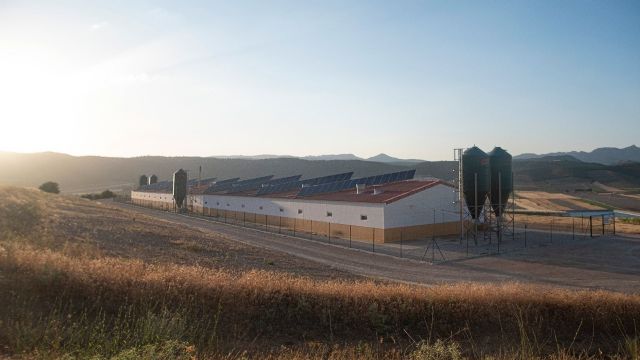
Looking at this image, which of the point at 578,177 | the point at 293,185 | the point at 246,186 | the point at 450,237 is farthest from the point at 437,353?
the point at 578,177

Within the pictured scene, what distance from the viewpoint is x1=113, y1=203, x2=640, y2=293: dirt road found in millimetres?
23188

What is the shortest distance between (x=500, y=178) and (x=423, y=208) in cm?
736

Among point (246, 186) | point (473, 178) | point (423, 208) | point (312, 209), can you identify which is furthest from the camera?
point (246, 186)

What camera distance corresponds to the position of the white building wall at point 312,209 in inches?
1516

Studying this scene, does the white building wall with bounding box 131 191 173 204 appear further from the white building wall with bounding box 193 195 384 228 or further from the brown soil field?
the brown soil field

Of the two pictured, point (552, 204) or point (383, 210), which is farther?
point (552, 204)

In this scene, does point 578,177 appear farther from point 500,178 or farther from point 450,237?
Result: point 450,237

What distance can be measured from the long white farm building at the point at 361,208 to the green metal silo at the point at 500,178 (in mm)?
3594

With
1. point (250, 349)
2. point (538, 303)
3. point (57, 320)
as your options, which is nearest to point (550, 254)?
point (538, 303)

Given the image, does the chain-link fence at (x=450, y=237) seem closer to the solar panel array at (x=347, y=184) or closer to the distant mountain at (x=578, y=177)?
the solar panel array at (x=347, y=184)

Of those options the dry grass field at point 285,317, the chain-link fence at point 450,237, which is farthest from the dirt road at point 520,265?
the dry grass field at point 285,317

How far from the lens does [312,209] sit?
1789 inches

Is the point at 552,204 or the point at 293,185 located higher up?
the point at 293,185

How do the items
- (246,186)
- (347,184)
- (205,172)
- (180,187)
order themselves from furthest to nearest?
(205,172), (180,187), (246,186), (347,184)
